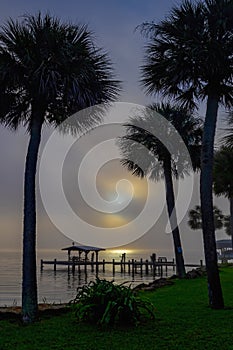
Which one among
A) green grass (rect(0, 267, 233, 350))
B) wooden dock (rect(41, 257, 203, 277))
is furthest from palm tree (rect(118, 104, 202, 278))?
wooden dock (rect(41, 257, 203, 277))

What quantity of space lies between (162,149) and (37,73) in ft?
45.5

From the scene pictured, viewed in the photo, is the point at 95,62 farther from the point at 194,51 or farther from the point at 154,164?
the point at 154,164

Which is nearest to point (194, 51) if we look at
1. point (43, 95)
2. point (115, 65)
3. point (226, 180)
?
point (115, 65)

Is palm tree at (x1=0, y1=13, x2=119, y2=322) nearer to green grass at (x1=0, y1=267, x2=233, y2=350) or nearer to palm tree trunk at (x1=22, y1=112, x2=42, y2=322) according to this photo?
palm tree trunk at (x1=22, y1=112, x2=42, y2=322)

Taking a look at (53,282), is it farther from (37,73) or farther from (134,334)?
(134,334)

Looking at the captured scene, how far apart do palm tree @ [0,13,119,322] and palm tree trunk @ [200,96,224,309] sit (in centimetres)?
296

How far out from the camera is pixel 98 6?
12359 millimetres

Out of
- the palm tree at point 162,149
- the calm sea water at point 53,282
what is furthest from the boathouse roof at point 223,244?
the palm tree at point 162,149

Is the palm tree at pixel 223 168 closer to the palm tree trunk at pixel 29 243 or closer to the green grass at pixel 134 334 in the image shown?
the green grass at pixel 134 334

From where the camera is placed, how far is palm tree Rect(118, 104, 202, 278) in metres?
21.9

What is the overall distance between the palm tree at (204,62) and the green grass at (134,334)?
149 cm

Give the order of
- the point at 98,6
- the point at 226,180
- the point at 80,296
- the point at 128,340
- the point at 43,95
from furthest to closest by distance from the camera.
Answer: the point at 226,180 < the point at 98,6 < the point at 43,95 < the point at 80,296 < the point at 128,340

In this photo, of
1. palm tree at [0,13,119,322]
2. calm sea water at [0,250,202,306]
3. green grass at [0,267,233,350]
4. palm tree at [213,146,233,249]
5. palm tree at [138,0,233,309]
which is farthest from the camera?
palm tree at [213,146,233,249]

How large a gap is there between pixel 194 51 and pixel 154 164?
13565mm
